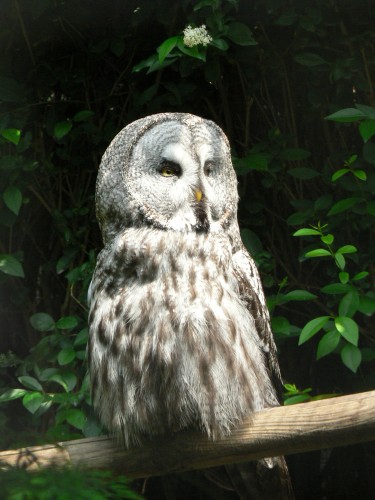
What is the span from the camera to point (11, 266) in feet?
8.49

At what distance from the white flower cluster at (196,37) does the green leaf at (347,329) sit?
2.78 ft

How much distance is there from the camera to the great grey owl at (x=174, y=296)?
1.99 m

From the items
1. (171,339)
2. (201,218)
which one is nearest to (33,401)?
(171,339)

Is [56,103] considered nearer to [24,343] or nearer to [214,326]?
[24,343]

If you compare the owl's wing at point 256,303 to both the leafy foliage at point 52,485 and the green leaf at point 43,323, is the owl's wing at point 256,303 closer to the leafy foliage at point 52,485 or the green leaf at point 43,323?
the green leaf at point 43,323

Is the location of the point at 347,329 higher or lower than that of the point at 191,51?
lower

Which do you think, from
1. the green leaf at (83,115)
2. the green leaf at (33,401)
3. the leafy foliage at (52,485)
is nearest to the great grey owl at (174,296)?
the green leaf at (33,401)

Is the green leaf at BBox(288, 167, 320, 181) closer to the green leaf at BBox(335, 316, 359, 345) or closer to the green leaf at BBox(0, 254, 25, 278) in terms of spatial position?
the green leaf at BBox(335, 316, 359, 345)

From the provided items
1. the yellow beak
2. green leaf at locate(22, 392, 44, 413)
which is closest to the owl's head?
the yellow beak

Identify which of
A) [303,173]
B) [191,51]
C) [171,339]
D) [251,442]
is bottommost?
[251,442]

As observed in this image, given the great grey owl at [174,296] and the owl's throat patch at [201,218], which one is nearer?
the great grey owl at [174,296]

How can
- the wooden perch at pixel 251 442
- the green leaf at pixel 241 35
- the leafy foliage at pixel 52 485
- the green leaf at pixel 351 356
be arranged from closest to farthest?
the leafy foliage at pixel 52 485
the wooden perch at pixel 251 442
the green leaf at pixel 351 356
the green leaf at pixel 241 35

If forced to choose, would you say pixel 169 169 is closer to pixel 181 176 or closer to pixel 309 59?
pixel 181 176

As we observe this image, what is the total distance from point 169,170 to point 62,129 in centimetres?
63
